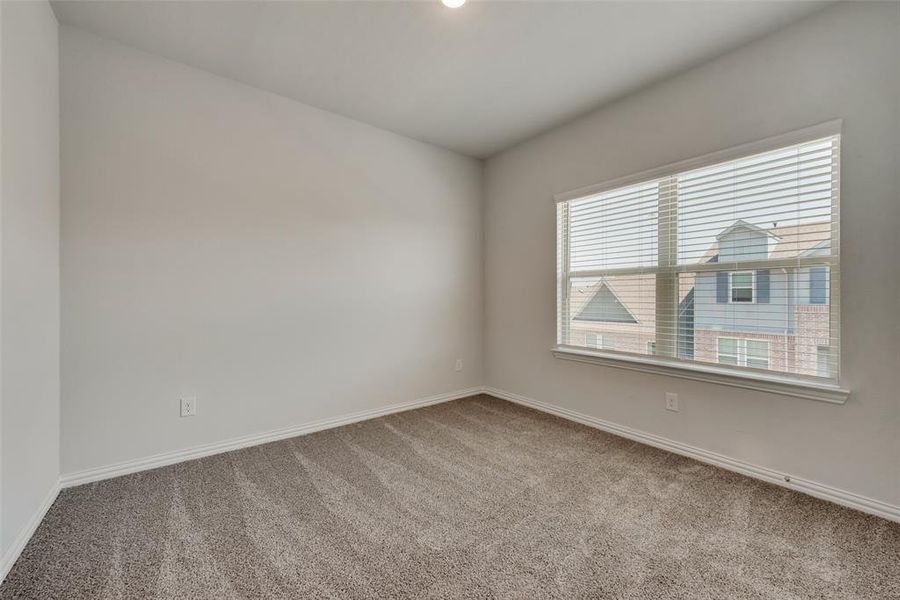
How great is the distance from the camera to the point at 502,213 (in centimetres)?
377

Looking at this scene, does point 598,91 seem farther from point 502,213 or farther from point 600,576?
point 600,576

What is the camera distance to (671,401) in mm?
2496

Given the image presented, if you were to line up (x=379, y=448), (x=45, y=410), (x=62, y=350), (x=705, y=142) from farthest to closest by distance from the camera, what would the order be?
1. (x=379, y=448)
2. (x=705, y=142)
3. (x=62, y=350)
4. (x=45, y=410)

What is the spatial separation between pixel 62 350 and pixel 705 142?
12.9 ft

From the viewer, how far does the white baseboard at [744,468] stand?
5.82ft

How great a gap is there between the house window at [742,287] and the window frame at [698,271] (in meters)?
0.03

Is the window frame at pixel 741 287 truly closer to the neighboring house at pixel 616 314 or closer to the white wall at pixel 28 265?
the neighboring house at pixel 616 314

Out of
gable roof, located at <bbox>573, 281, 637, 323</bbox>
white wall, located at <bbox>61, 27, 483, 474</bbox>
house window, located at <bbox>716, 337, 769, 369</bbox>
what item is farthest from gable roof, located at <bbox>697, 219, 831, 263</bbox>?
white wall, located at <bbox>61, 27, 483, 474</bbox>

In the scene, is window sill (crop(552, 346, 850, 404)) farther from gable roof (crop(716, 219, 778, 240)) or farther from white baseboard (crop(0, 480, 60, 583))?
white baseboard (crop(0, 480, 60, 583))

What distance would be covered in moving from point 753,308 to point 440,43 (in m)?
2.40

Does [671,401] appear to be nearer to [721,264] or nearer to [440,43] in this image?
[721,264]

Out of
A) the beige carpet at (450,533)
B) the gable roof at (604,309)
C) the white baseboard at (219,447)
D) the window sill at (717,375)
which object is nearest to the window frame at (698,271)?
the window sill at (717,375)

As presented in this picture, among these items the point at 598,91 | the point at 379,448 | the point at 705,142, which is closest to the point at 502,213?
the point at 598,91

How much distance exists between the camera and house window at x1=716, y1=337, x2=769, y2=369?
2.13 m
